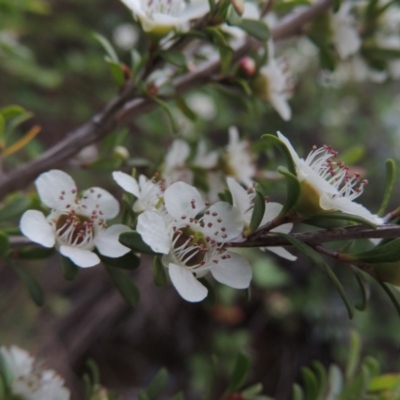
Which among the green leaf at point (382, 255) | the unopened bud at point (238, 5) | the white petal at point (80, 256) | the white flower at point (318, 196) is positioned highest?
the unopened bud at point (238, 5)

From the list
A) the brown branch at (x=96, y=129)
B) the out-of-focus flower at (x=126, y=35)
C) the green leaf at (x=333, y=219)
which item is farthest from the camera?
the out-of-focus flower at (x=126, y=35)

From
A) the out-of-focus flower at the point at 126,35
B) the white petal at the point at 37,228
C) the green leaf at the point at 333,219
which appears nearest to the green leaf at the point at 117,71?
the white petal at the point at 37,228

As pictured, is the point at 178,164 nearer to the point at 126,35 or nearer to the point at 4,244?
the point at 4,244

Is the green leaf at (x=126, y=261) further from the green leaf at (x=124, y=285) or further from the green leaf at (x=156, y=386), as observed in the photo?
the green leaf at (x=156, y=386)

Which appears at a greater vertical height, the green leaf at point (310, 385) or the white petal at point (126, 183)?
the white petal at point (126, 183)

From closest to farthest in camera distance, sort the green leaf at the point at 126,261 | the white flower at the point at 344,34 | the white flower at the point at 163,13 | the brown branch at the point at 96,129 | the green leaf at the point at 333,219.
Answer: the green leaf at the point at 333,219 < the green leaf at the point at 126,261 < the white flower at the point at 163,13 < the brown branch at the point at 96,129 < the white flower at the point at 344,34

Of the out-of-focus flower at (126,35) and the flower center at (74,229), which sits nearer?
the flower center at (74,229)

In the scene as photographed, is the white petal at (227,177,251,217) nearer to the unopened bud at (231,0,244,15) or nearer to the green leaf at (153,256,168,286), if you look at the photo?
the green leaf at (153,256,168,286)
